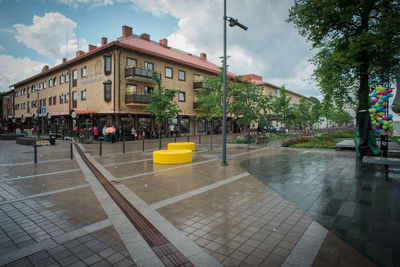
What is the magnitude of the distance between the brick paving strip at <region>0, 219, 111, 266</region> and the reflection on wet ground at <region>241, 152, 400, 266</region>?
4.02 metres

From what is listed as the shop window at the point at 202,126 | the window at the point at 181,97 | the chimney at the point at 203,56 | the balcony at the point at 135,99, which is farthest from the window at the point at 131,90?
the chimney at the point at 203,56

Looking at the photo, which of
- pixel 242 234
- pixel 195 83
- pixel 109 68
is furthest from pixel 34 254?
pixel 195 83

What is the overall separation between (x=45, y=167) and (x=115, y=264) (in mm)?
8764

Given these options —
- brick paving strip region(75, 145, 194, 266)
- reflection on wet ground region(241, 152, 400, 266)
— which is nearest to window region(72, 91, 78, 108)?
reflection on wet ground region(241, 152, 400, 266)

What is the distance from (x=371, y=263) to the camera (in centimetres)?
292

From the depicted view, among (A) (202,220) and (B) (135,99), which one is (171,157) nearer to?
(A) (202,220)

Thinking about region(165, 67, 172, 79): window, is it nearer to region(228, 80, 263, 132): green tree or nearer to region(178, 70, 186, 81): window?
region(178, 70, 186, 81): window

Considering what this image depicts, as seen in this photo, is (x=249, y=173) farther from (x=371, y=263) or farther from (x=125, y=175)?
(x=371, y=263)

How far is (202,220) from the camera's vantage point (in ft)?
14.1

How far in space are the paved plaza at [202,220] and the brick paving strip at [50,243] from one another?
0.02m

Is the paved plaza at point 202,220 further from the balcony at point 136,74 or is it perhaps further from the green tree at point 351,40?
the balcony at point 136,74

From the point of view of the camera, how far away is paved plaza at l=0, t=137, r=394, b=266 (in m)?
3.13

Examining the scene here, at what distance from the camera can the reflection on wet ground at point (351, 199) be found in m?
3.46

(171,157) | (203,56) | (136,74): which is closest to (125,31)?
(136,74)
